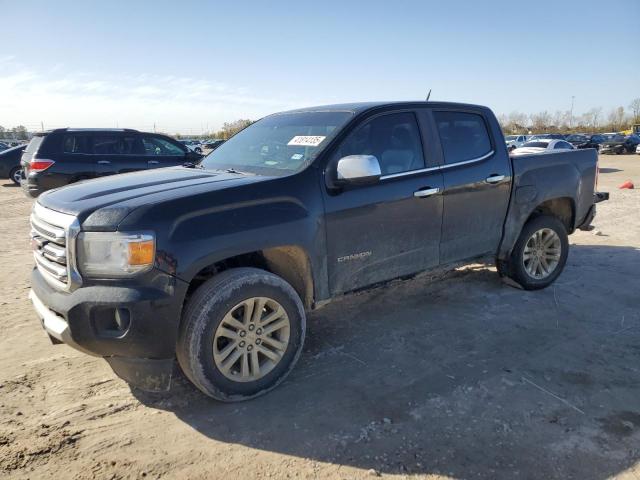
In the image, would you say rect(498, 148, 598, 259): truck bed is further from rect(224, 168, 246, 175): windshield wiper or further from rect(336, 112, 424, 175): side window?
rect(224, 168, 246, 175): windshield wiper

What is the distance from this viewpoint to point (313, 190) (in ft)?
11.1

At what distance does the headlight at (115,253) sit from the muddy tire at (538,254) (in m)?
3.73

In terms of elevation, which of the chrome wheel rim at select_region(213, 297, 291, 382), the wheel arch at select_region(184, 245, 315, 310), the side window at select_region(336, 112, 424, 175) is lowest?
the chrome wheel rim at select_region(213, 297, 291, 382)

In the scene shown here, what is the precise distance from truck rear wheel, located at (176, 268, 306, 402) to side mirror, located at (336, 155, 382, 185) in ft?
2.79

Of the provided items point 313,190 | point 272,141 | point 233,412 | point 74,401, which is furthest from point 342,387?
point 272,141

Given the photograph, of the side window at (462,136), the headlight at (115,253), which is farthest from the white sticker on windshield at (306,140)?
the headlight at (115,253)

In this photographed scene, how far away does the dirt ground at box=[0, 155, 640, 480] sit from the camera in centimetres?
258

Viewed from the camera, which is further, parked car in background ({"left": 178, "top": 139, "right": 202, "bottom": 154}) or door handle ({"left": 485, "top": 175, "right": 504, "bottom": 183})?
parked car in background ({"left": 178, "top": 139, "right": 202, "bottom": 154})

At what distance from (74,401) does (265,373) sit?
4.13 ft

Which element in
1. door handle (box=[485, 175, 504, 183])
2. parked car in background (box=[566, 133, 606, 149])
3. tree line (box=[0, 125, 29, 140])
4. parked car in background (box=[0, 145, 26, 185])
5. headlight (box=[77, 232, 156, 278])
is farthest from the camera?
tree line (box=[0, 125, 29, 140])

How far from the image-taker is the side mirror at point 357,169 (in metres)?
3.33

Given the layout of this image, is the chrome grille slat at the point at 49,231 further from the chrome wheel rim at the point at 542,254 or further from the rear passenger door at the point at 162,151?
the rear passenger door at the point at 162,151

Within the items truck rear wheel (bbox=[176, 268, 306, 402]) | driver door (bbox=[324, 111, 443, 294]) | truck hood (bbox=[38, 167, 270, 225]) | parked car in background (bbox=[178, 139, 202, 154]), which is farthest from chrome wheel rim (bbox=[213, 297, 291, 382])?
parked car in background (bbox=[178, 139, 202, 154])

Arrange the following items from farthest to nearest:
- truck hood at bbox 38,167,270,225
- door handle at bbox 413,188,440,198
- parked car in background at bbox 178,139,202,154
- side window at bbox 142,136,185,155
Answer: parked car in background at bbox 178,139,202,154 → side window at bbox 142,136,185,155 → door handle at bbox 413,188,440,198 → truck hood at bbox 38,167,270,225
